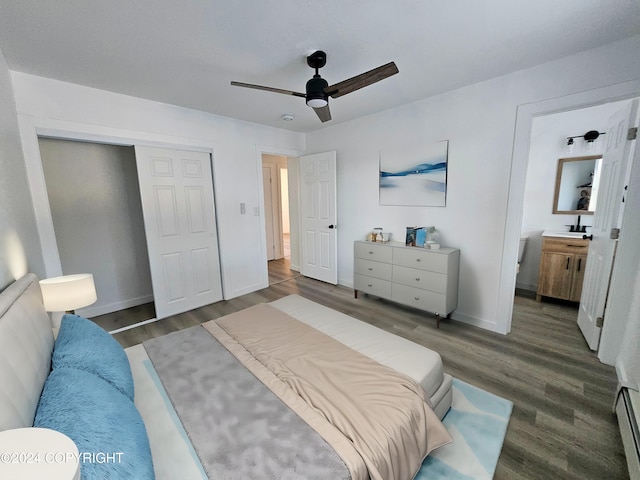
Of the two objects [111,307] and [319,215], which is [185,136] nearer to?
[319,215]

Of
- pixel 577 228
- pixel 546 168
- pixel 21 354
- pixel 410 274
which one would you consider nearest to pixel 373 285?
pixel 410 274

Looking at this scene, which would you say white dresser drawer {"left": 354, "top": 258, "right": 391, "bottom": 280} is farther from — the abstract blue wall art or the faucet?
the faucet

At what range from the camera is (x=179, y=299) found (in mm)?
3271

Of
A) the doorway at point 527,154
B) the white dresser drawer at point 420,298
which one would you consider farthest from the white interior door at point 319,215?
the doorway at point 527,154

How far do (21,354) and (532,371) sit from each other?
3.06 meters

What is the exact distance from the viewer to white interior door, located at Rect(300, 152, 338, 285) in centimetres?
399

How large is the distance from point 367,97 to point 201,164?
215cm

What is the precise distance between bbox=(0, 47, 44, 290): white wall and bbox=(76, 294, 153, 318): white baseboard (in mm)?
1236

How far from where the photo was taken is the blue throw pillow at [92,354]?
1139 mm

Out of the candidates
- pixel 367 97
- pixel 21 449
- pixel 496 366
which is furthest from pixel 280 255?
pixel 21 449

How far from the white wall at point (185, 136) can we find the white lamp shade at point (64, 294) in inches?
43.1

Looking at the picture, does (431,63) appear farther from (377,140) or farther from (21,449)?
(21,449)

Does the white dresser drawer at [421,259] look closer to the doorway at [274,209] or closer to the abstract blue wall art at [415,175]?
the abstract blue wall art at [415,175]

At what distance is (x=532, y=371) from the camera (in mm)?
2094
